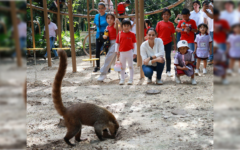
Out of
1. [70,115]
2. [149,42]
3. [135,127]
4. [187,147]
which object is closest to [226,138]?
[187,147]

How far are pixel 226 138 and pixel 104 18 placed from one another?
5.94 meters

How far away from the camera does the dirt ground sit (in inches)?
89.4

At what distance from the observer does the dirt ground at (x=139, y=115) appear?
2.27 metres

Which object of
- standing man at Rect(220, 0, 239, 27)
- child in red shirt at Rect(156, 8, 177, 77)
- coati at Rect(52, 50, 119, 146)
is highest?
child in red shirt at Rect(156, 8, 177, 77)

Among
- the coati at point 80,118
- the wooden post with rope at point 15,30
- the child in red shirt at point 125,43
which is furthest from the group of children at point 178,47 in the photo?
the wooden post with rope at point 15,30

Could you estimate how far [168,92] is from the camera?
4152mm

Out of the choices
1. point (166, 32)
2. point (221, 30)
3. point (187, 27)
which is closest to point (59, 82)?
point (221, 30)

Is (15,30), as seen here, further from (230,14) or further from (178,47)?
(178,47)

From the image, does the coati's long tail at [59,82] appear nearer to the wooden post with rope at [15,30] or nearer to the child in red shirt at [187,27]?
the wooden post with rope at [15,30]

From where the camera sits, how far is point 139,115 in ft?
10.0

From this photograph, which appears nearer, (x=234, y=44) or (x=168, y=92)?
(x=234, y=44)

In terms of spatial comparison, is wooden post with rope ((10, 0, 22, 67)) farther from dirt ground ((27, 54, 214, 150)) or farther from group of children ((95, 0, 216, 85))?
group of children ((95, 0, 216, 85))

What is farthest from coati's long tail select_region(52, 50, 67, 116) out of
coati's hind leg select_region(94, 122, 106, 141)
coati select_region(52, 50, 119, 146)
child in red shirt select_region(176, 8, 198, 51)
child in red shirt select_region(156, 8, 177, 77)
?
child in red shirt select_region(176, 8, 198, 51)

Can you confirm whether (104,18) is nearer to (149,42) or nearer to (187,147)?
(149,42)
